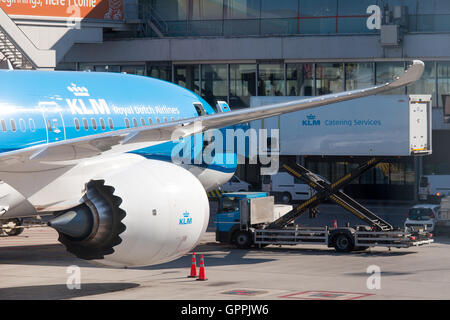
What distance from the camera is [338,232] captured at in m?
30.7

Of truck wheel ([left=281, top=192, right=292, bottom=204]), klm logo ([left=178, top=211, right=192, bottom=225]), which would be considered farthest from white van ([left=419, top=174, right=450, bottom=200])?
klm logo ([left=178, top=211, right=192, bottom=225])

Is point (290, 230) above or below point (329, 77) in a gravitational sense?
below

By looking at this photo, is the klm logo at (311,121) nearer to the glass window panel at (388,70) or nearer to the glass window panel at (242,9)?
the glass window panel at (388,70)

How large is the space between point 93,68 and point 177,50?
20.4 ft

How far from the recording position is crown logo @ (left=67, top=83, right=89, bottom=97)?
2380 centimetres

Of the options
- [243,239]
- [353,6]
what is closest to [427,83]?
[353,6]

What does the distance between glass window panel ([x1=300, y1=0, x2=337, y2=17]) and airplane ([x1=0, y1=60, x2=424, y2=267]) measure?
116ft

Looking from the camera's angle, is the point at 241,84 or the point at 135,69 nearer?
the point at 241,84

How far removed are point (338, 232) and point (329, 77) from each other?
26.4m

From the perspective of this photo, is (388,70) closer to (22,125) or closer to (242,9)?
(242,9)

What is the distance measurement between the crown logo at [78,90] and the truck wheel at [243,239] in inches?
386

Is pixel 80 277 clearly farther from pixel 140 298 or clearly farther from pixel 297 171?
pixel 297 171

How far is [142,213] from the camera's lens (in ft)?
59.0

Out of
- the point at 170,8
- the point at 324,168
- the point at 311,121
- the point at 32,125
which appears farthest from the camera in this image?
the point at 170,8
